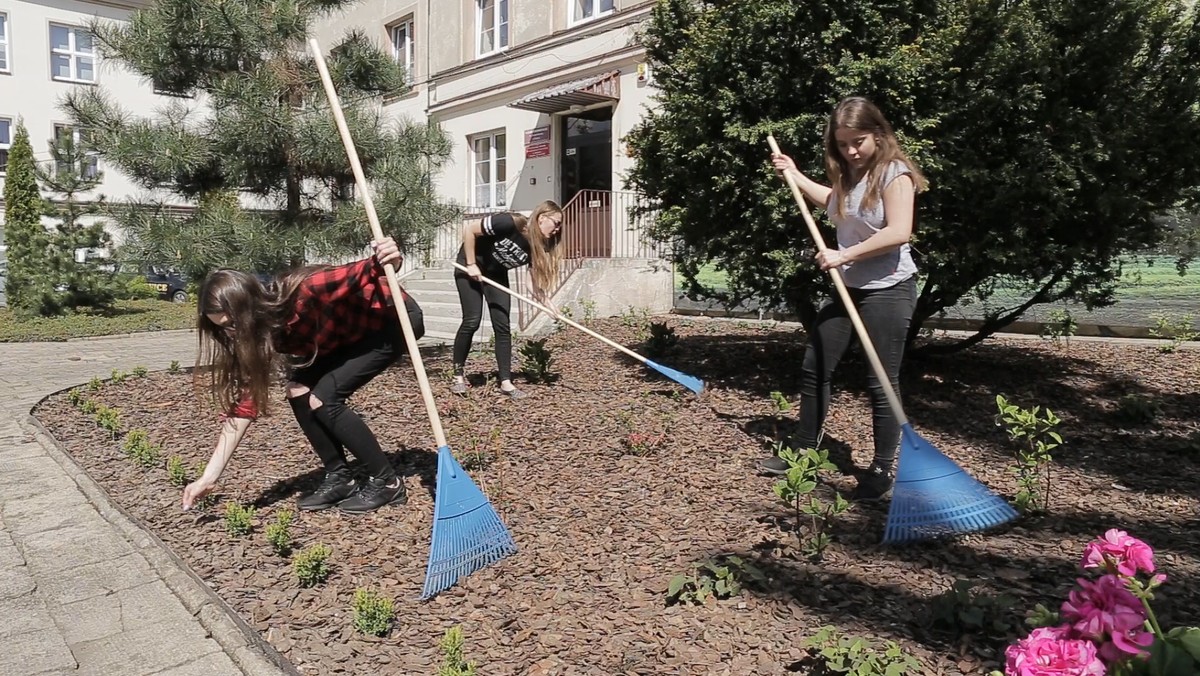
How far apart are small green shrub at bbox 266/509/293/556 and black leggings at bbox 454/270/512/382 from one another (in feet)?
8.73

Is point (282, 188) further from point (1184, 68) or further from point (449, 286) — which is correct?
point (1184, 68)

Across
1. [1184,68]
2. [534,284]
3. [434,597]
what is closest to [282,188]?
[534,284]

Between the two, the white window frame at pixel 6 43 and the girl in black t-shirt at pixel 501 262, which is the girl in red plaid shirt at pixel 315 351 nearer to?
the girl in black t-shirt at pixel 501 262

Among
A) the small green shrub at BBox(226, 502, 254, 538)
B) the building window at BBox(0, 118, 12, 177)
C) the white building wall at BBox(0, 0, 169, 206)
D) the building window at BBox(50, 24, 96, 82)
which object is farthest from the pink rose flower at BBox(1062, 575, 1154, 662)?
the building window at BBox(0, 118, 12, 177)

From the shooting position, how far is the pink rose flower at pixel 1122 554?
4.86ft

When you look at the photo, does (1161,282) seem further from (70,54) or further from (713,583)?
(70,54)

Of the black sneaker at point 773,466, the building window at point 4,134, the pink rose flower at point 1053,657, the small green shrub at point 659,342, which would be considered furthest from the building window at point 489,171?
the building window at point 4,134

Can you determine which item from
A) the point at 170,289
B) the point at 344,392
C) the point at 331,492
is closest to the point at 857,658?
the point at 344,392

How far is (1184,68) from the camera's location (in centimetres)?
483

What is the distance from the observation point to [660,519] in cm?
345

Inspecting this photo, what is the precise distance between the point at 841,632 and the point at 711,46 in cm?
400

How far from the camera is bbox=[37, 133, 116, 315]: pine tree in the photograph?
13836mm

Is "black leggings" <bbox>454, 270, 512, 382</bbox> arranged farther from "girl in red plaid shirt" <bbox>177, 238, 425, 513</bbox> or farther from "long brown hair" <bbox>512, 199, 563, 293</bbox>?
"girl in red plaid shirt" <bbox>177, 238, 425, 513</bbox>

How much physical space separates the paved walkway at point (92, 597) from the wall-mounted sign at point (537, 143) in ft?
36.9
